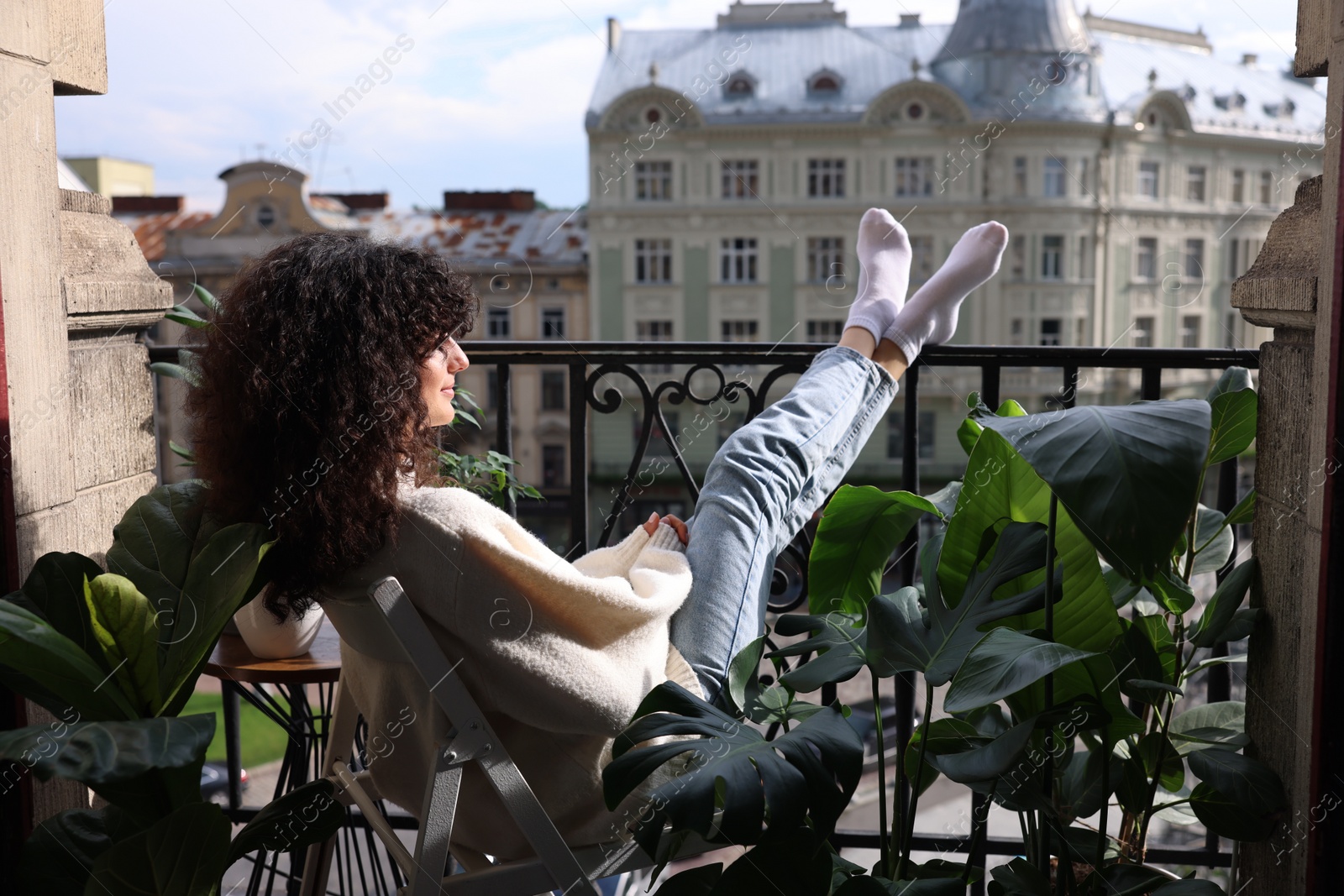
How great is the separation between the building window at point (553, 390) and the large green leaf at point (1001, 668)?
22.3 metres

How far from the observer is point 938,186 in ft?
79.8

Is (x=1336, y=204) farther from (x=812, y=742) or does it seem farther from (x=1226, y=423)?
(x=812, y=742)

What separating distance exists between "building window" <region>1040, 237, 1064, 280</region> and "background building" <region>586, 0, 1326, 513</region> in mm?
52

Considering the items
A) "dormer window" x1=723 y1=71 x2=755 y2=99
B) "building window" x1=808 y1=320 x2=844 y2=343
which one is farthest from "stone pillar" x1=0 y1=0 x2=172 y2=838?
"dormer window" x1=723 y1=71 x2=755 y2=99

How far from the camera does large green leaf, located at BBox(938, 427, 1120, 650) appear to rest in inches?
41.0

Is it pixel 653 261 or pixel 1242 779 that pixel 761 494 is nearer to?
pixel 1242 779

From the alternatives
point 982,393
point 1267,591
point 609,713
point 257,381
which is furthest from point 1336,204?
point 257,381

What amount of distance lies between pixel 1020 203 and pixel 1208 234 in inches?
211

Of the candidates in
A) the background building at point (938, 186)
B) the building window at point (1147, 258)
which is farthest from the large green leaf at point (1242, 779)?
the building window at point (1147, 258)

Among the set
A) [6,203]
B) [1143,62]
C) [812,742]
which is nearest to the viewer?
[812,742]

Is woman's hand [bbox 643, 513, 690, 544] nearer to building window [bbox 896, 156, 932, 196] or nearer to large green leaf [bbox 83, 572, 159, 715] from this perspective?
large green leaf [bbox 83, 572, 159, 715]

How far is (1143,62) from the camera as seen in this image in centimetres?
2708

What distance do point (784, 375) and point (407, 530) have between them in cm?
76

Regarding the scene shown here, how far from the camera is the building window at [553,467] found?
24916 millimetres
